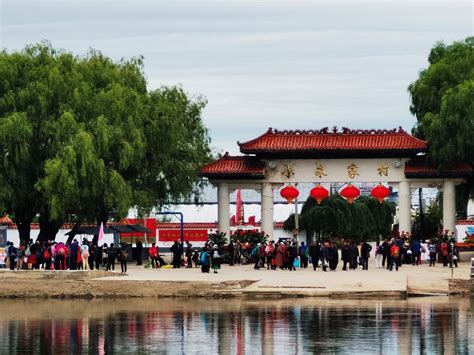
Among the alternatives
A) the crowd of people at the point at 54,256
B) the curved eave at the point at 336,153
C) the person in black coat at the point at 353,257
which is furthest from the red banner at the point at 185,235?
the crowd of people at the point at 54,256

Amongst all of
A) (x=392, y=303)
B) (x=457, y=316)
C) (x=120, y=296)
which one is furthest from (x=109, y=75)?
(x=457, y=316)

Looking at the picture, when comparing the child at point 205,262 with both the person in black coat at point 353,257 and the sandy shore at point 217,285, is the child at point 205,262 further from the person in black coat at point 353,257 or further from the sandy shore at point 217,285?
the person in black coat at point 353,257

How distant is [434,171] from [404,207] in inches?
83.6

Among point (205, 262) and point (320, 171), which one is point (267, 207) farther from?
point (205, 262)

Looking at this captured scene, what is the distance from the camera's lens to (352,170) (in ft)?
201

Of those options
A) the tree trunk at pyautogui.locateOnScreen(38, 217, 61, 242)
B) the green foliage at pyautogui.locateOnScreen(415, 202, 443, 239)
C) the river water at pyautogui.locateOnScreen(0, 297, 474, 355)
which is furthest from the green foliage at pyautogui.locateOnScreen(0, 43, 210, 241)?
the green foliage at pyautogui.locateOnScreen(415, 202, 443, 239)

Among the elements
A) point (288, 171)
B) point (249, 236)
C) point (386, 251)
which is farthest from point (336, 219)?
point (386, 251)

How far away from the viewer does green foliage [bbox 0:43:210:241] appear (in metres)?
55.7

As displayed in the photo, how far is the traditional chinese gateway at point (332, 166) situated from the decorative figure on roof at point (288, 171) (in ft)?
0.06

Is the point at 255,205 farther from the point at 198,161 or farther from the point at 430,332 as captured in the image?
the point at 430,332

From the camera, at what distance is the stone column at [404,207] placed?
60.6m

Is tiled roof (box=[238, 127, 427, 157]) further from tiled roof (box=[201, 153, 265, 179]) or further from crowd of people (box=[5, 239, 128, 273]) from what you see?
crowd of people (box=[5, 239, 128, 273])

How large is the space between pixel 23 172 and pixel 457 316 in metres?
27.4

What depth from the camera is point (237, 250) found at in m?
58.3
